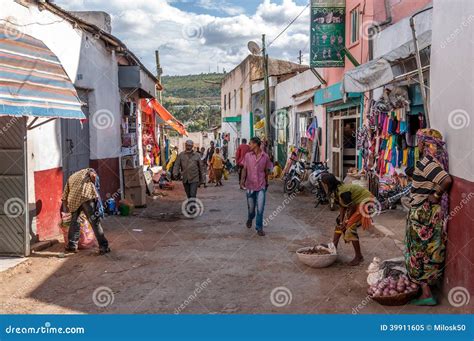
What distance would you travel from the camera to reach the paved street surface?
5484 mm

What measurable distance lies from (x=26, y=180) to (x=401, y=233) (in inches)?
243

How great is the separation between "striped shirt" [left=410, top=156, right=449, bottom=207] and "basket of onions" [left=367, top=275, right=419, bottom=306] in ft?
2.76

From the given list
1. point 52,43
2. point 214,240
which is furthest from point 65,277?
point 52,43

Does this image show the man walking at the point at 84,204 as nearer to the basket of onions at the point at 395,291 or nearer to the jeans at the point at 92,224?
the jeans at the point at 92,224

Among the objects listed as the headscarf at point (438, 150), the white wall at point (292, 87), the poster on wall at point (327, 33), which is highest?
the poster on wall at point (327, 33)

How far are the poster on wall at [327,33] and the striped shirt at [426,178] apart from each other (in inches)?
396

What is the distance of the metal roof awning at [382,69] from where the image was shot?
304 inches

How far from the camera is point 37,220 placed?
838 cm

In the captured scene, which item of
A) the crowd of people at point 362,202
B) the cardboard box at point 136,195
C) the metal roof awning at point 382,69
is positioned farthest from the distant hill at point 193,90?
the metal roof awning at point 382,69

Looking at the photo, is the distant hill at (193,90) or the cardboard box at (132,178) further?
the distant hill at (193,90)

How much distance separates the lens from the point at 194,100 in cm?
7681

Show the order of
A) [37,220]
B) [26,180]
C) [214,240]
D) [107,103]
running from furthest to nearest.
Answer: [107,103] → [214,240] → [37,220] → [26,180]

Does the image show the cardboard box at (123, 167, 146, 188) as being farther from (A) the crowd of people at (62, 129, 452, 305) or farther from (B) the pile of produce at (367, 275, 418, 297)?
(B) the pile of produce at (367, 275, 418, 297)

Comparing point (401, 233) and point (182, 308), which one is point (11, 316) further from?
point (401, 233)
